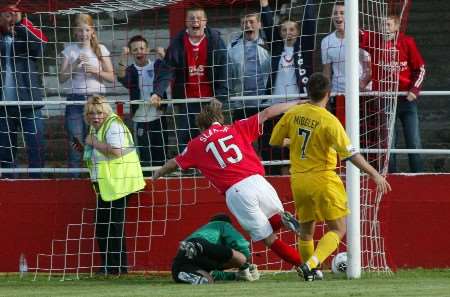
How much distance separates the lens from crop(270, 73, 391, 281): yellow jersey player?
1248 cm

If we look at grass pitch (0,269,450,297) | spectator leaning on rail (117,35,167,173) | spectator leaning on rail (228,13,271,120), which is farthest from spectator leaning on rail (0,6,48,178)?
spectator leaning on rail (228,13,271,120)

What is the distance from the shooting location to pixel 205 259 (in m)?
13.1

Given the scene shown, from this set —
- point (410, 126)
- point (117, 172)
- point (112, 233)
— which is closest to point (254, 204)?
point (117, 172)

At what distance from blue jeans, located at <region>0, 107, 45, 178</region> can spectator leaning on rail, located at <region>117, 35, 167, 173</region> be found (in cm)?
114

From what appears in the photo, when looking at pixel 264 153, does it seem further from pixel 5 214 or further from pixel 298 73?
pixel 5 214

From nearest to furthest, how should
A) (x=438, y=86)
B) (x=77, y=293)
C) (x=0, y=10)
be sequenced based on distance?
(x=77, y=293) → (x=0, y=10) → (x=438, y=86)

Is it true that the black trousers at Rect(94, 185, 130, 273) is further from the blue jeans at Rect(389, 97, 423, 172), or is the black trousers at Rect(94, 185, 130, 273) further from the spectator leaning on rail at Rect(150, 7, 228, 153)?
the blue jeans at Rect(389, 97, 423, 172)

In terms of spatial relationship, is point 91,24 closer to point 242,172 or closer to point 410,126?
point 242,172

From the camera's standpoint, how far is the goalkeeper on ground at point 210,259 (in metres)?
13.1

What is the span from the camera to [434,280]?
12930 mm

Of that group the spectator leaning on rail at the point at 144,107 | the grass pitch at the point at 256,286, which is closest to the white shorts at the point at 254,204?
the grass pitch at the point at 256,286

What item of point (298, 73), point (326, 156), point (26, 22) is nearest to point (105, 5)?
point (26, 22)

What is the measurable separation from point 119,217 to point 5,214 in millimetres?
1427

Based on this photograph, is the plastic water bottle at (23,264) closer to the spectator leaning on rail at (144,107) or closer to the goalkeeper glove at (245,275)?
the spectator leaning on rail at (144,107)
